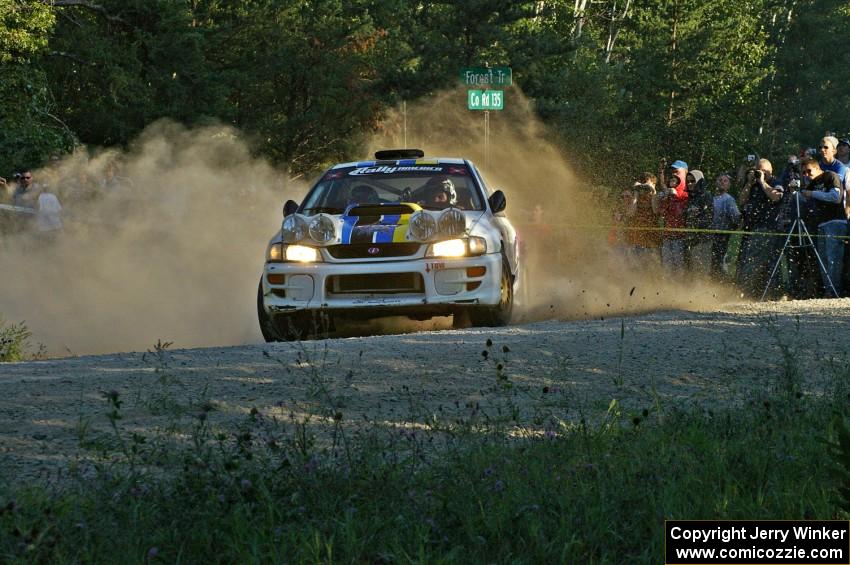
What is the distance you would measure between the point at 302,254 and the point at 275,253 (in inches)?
11.3

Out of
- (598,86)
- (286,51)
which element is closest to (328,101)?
(286,51)

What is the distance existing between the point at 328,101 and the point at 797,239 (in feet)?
106

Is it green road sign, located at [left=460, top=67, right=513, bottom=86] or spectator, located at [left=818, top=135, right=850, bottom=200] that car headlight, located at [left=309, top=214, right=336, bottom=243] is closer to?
spectator, located at [left=818, top=135, right=850, bottom=200]

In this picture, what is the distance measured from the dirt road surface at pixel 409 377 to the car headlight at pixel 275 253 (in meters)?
1.63

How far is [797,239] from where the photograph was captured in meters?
16.4

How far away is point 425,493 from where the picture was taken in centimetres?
545

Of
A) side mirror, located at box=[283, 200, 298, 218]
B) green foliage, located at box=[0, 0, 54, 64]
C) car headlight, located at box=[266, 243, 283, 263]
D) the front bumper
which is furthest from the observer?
green foliage, located at box=[0, 0, 54, 64]

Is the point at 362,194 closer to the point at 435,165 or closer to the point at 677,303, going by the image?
the point at 435,165

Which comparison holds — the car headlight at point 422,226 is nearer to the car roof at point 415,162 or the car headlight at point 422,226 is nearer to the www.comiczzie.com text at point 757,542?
the car roof at point 415,162

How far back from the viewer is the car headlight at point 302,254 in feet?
38.2

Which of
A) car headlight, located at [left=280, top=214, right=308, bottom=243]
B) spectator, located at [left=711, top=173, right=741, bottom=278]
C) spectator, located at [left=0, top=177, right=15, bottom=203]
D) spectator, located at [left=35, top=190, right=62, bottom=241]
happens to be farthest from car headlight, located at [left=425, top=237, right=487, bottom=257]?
spectator, located at [left=0, top=177, right=15, bottom=203]

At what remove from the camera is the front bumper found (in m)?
11.6

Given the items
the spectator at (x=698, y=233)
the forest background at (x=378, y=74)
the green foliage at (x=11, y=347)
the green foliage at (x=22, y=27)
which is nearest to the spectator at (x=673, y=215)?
the spectator at (x=698, y=233)

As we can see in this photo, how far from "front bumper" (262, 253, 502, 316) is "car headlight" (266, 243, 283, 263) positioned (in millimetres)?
132
